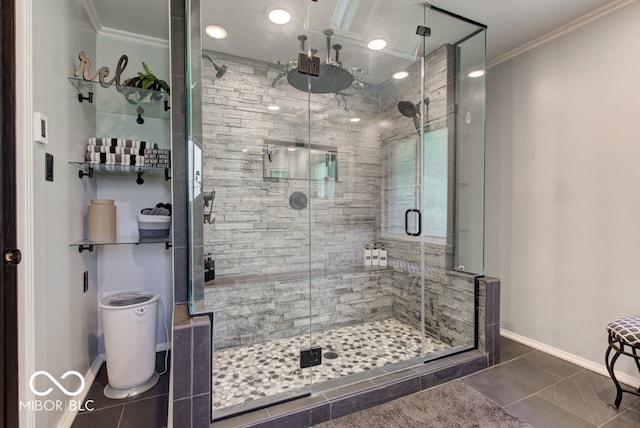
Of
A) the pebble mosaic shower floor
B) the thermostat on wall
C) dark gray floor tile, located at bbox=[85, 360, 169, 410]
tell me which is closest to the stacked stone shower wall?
the pebble mosaic shower floor

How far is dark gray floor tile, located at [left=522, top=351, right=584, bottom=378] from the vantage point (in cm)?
225

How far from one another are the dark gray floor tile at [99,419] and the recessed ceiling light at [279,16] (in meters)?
3.00

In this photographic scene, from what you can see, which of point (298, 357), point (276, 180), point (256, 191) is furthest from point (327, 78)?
point (298, 357)

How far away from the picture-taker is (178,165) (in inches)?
73.9

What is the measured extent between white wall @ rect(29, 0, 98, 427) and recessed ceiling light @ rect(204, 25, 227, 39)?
2.71 feet

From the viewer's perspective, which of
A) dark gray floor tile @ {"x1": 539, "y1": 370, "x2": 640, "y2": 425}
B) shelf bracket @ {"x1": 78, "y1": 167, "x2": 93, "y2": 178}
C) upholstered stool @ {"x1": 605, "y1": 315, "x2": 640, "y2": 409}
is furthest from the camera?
shelf bracket @ {"x1": 78, "y1": 167, "x2": 93, "y2": 178}

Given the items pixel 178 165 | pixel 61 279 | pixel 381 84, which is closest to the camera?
pixel 61 279

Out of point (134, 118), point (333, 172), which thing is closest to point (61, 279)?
point (134, 118)

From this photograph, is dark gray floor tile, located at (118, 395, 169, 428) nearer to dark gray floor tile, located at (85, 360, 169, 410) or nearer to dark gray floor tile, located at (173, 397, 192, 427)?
dark gray floor tile, located at (85, 360, 169, 410)

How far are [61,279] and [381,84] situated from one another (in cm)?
332

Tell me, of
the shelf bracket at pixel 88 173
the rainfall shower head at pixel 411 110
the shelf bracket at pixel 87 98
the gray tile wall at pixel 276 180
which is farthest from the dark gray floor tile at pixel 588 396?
the shelf bracket at pixel 87 98

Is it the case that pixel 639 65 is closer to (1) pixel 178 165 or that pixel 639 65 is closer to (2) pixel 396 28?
(2) pixel 396 28

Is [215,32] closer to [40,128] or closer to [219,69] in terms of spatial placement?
[219,69]

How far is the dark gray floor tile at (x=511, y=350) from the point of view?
97.5 inches
